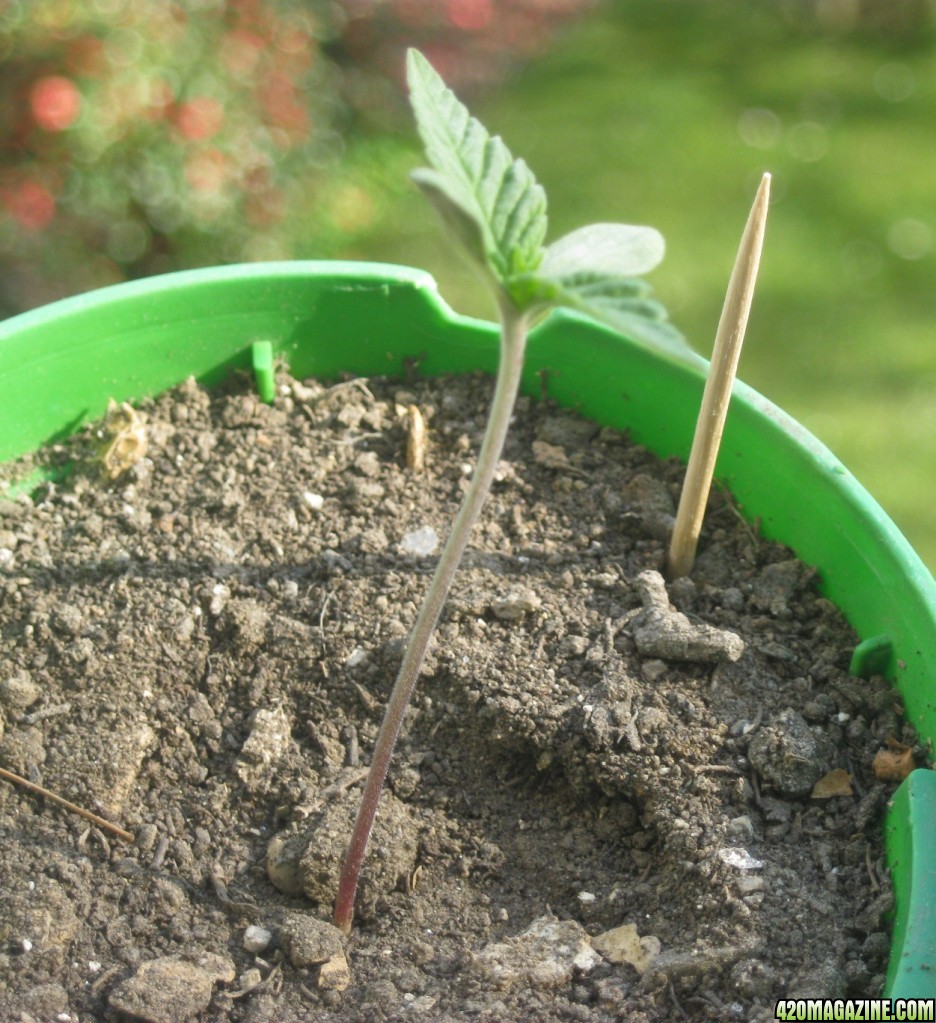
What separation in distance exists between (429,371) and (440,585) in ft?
2.13

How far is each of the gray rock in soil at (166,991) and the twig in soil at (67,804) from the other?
0.15m

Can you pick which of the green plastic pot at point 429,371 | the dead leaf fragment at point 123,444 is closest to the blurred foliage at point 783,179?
the green plastic pot at point 429,371

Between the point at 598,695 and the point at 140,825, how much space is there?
47cm

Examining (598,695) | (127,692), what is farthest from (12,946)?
(598,695)

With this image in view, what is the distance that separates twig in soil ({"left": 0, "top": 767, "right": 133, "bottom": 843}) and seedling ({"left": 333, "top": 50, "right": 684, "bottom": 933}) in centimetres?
38

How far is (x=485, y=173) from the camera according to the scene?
2.76ft

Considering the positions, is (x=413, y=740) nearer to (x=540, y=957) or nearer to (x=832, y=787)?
(x=540, y=957)

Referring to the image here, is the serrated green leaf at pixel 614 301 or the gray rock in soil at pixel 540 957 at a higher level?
the serrated green leaf at pixel 614 301

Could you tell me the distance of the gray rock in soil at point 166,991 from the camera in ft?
3.14

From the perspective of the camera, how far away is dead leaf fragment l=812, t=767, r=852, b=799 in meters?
1.10

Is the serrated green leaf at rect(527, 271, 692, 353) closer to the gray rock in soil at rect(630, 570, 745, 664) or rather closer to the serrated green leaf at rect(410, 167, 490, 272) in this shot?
the serrated green leaf at rect(410, 167, 490, 272)

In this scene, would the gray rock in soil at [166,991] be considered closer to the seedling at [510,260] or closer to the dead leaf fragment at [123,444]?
the seedling at [510,260]

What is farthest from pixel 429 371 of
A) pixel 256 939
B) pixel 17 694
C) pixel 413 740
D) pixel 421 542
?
pixel 256 939

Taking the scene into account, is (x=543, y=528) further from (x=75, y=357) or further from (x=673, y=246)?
(x=673, y=246)
